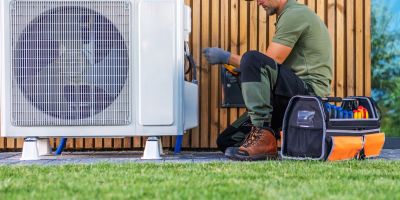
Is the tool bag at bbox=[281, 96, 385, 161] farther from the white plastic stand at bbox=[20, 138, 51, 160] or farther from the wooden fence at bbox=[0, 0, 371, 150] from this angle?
the white plastic stand at bbox=[20, 138, 51, 160]

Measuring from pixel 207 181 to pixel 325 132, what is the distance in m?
1.16

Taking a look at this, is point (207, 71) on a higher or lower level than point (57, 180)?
higher

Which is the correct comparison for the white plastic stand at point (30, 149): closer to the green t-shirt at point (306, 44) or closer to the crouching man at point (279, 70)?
the crouching man at point (279, 70)

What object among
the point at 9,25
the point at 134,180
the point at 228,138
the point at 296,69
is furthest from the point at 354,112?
the point at 9,25

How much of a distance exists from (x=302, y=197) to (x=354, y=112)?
167cm

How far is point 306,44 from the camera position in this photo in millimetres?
4043

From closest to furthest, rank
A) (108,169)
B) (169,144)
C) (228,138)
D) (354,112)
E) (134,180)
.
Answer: (134,180) → (108,169) → (354,112) → (228,138) → (169,144)

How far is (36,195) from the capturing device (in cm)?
237

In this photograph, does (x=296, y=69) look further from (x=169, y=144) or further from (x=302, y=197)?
(x=302, y=197)

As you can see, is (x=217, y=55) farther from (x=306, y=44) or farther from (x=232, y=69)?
(x=306, y=44)

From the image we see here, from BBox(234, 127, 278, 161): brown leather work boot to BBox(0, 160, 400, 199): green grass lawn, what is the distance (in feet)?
1.14

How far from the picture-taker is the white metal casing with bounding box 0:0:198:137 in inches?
155

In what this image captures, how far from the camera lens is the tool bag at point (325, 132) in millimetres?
3715

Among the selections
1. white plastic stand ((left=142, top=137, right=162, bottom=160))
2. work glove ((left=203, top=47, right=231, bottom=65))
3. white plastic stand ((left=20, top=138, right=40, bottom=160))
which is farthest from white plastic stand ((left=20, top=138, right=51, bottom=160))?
work glove ((left=203, top=47, right=231, bottom=65))
